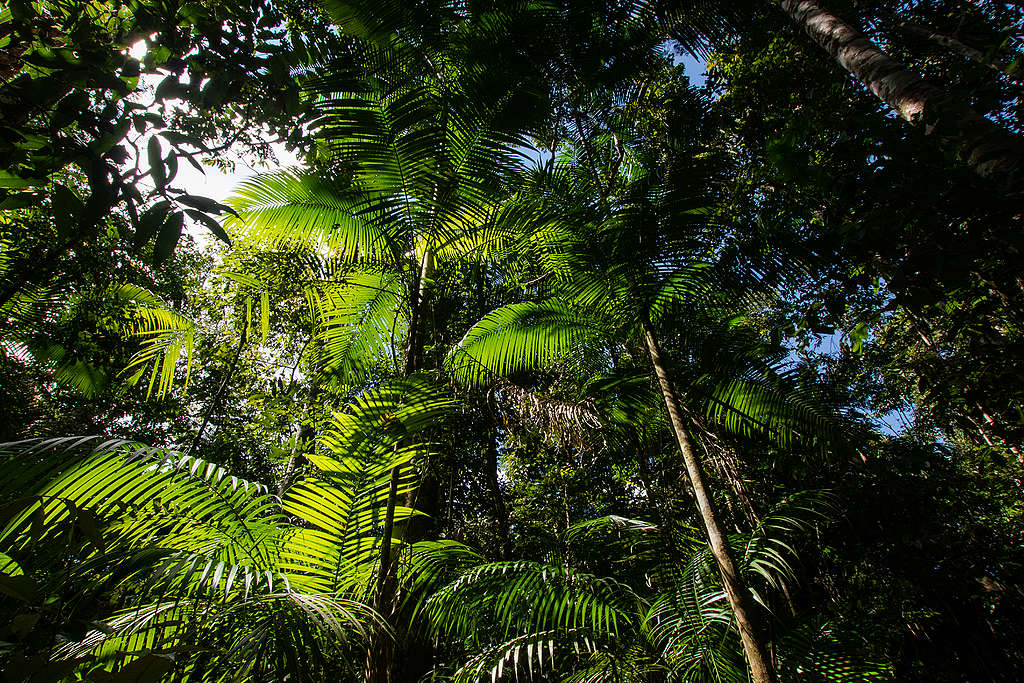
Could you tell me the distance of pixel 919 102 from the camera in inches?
89.7

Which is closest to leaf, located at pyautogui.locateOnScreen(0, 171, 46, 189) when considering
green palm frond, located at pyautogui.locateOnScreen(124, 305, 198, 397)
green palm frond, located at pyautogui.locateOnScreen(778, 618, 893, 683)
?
green palm frond, located at pyautogui.locateOnScreen(124, 305, 198, 397)

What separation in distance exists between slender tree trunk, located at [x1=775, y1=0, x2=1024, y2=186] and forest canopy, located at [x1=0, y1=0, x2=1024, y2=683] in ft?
0.07

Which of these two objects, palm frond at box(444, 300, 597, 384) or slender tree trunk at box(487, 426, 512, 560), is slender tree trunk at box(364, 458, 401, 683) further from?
slender tree trunk at box(487, 426, 512, 560)

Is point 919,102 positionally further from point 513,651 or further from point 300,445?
point 300,445

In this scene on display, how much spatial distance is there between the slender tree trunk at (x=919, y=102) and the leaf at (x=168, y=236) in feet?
6.73

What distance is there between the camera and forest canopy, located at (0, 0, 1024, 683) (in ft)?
4.00

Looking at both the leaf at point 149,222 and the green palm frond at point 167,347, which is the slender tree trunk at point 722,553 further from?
the green palm frond at point 167,347

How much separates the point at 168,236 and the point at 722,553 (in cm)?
218

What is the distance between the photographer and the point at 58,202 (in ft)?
2.72

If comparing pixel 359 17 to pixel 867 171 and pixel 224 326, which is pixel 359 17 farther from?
pixel 224 326

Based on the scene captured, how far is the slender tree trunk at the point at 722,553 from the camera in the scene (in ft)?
5.51

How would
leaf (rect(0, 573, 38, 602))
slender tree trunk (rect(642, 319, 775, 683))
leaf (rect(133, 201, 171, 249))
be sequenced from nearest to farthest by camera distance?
leaf (rect(0, 573, 38, 602))
leaf (rect(133, 201, 171, 249))
slender tree trunk (rect(642, 319, 775, 683))

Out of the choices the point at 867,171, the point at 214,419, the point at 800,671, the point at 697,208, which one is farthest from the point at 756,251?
the point at 214,419

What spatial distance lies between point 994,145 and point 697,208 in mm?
1183
